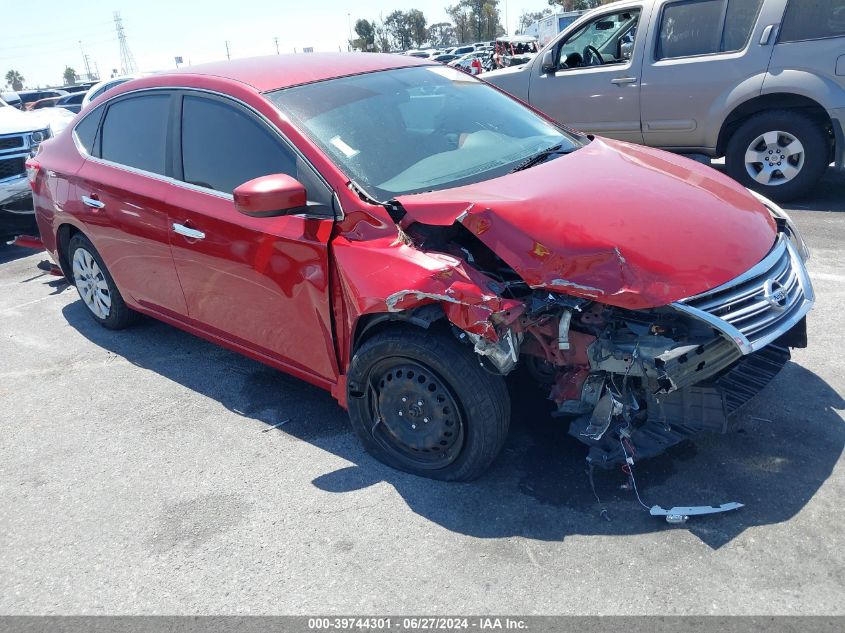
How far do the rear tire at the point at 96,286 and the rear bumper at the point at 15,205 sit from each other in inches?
117

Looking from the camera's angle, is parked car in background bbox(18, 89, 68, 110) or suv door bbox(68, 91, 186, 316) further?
parked car in background bbox(18, 89, 68, 110)

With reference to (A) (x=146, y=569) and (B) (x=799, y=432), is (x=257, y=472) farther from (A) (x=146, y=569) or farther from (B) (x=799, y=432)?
(B) (x=799, y=432)

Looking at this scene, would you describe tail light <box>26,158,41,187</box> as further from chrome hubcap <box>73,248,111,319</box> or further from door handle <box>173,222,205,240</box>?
door handle <box>173,222,205,240</box>

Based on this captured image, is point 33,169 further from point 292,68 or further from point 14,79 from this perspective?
point 14,79

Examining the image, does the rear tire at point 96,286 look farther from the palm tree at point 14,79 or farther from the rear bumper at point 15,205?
the palm tree at point 14,79

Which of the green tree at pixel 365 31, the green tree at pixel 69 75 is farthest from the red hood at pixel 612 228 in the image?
the green tree at pixel 69 75

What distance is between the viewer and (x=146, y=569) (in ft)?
9.31

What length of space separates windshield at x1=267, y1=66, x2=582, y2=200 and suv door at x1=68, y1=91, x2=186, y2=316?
1.04 meters

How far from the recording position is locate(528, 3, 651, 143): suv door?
7352 millimetres

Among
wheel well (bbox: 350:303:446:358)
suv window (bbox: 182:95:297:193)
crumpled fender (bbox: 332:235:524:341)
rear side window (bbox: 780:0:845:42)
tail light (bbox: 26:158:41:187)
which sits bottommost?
wheel well (bbox: 350:303:446:358)

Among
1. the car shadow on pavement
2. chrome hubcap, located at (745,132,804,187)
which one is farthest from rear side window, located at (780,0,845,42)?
the car shadow on pavement

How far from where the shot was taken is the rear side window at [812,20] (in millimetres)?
6250

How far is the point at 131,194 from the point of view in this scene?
422cm

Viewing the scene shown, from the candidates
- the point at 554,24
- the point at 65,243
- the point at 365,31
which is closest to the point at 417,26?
the point at 365,31
